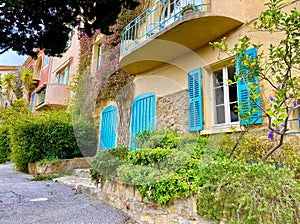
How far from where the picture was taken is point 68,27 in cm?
385

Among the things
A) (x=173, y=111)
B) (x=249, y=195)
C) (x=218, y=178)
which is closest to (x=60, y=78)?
(x=173, y=111)

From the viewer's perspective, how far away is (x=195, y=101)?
5141 millimetres

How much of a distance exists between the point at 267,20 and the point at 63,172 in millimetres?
7216

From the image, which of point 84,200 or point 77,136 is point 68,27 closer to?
point 84,200

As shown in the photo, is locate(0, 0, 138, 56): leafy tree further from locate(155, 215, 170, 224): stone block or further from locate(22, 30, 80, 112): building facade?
locate(22, 30, 80, 112): building facade

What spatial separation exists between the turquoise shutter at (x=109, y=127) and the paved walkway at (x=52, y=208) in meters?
2.97

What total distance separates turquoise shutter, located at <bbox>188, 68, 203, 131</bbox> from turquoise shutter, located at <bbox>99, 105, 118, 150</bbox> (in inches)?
133

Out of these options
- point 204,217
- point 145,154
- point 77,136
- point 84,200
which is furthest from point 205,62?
point 77,136

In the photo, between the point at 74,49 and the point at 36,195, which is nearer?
the point at 36,195

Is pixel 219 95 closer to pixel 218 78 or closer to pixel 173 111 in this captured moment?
pixel 218 78

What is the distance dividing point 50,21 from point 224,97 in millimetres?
3690

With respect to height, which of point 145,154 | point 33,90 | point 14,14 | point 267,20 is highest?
point 33,90

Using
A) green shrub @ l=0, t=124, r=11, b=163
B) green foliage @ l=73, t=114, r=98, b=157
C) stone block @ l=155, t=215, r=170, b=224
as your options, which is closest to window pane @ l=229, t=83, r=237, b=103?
stone block @ l=155, t=215, r=170, b=224

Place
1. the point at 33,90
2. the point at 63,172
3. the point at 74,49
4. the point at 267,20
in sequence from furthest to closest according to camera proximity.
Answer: the point at 33,90 → the point at 74,49 → the point at 63,172 → the point at 267,20
